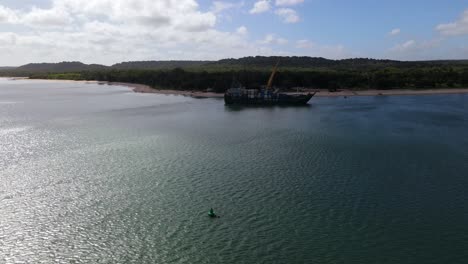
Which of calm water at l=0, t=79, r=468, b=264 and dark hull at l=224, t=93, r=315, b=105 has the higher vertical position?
dark hull at l=224, t=93, r=315, b=105

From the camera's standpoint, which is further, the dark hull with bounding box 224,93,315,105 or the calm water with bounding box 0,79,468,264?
the dark hull with bounding box 224,93,315,105

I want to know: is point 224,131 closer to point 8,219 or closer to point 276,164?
point 276,164

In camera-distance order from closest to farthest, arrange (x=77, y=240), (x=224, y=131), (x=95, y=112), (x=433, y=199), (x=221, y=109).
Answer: (x=77, y=240), (x=433, y=199), (x=224, y=131), (x=95, y=112), (x=221, y=109)

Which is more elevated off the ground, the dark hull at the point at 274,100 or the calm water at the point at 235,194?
the dark hull at the point at 274,100

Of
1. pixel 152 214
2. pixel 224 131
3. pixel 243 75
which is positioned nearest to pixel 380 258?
pixel 152 214

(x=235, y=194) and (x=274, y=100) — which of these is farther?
(x=274, y=100)

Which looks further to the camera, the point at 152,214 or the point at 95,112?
the point at 95,112

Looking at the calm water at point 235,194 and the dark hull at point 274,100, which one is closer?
the calm water at point 235,194

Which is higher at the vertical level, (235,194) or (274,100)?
(274,100)
